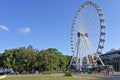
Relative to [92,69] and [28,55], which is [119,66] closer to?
[92,69]

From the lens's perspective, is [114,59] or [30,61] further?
[114,59]

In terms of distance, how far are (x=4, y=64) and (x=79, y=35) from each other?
42.3 meters

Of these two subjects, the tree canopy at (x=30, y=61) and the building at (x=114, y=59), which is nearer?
the tree canopy at (x=30, y=61)

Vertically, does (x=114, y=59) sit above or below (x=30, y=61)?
above

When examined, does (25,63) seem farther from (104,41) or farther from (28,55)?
(104,41)

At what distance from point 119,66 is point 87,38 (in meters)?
37.9

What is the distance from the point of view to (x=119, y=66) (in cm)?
11688

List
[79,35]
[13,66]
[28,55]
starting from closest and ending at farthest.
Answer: [79,35] → [28,55] → [13,66]

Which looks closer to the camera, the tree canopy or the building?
the tree canopy

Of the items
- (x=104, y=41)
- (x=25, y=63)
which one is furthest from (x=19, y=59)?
(x=104, y=41)

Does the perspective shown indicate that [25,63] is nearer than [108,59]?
Yes

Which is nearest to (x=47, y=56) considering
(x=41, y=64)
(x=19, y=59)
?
(x=41, y=64)

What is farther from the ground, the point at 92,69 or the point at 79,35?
the point at 79,35

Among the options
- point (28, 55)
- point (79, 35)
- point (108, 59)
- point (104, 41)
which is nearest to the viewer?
point (104, 41)
